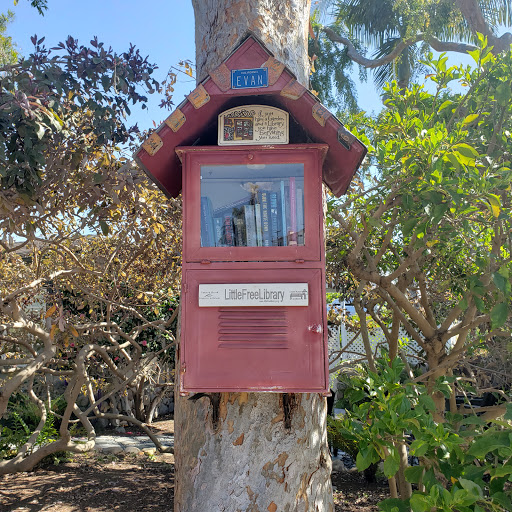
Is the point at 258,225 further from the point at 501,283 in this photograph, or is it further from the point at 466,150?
the point at 501,283

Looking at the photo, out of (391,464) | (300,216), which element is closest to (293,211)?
(300,216)

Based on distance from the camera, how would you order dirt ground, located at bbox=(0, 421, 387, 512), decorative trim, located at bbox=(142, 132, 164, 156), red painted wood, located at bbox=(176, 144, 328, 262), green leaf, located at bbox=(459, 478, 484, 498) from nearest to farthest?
1. green leaf, located at bbox=(459, 478, 484, 498)
2. red painted wood, located at bbox=(176, 144, 328, 262)
3. decorative trim, located at bbox=(142, 132, 164, 156)
4. dirt ground, located at bbox=(0, 421, 387, 512)

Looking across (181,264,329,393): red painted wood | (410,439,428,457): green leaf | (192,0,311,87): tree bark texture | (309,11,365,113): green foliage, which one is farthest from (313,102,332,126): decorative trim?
(309,11,365,113): green foliage

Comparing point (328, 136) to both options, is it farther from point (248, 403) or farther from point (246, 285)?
point (248, 403)

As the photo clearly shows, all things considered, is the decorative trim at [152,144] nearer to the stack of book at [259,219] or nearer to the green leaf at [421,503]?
the stack of book at [259,219]

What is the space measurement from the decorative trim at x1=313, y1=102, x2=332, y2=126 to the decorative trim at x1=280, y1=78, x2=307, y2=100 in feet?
0.25

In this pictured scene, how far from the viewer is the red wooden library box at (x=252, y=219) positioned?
6.31 ft

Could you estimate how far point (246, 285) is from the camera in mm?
1946

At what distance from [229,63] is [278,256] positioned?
0.80 m

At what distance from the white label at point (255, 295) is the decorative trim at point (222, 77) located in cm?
81

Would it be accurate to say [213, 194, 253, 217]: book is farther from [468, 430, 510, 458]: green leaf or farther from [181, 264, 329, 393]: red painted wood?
Result: [468, 430, 510, 458]: green leaf

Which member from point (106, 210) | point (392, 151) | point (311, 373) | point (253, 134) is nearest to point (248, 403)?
point (311, 373)

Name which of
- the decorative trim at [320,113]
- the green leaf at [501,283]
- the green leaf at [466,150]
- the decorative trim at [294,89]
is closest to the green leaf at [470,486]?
the green leaf at [501,283]

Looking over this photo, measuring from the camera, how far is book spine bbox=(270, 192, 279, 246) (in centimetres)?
205
